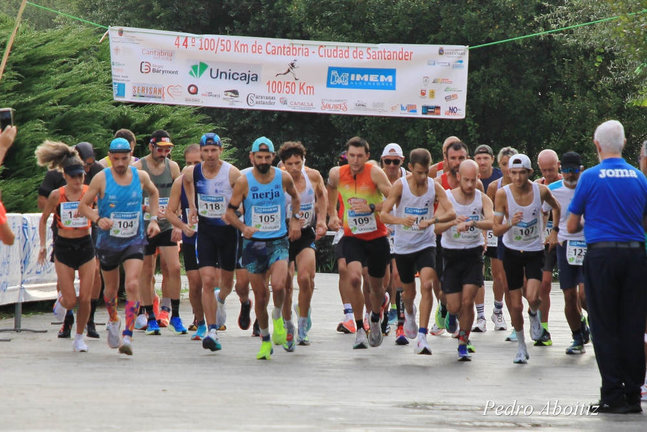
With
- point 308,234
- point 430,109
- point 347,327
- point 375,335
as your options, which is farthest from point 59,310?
point 430,109

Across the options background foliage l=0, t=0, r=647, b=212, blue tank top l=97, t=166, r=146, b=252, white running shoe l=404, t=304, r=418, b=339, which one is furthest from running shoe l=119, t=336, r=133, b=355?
background foliage l=0, t=0, r=647, b=212

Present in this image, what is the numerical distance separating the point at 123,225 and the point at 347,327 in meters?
3.79

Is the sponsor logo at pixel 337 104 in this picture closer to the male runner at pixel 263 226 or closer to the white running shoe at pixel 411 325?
the white running shoe at pixel 411 325

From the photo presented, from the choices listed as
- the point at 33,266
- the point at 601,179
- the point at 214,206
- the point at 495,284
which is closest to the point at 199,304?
the point at 214,206

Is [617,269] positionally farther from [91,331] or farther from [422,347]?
[91,331]

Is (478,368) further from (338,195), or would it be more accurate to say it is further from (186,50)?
(186,50)

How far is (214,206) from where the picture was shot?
1334 cm

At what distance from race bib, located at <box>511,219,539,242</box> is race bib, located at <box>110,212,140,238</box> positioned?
3.85 meters

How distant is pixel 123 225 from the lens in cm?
1262

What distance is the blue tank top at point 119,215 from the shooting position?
12617mm

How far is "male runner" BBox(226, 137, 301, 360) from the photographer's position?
12281mm

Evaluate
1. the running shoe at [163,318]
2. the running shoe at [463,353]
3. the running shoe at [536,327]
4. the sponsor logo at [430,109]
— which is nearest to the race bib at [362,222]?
the running shoe at [463,353]

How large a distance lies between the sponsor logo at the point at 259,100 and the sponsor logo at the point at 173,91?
112 centimetres

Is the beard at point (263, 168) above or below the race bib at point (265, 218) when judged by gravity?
above
